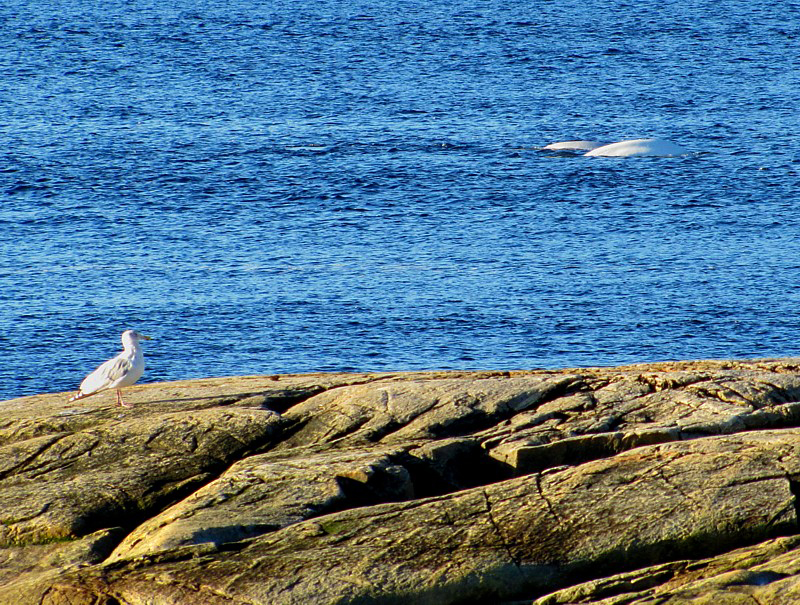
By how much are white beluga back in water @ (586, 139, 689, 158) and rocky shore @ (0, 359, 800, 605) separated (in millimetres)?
42940

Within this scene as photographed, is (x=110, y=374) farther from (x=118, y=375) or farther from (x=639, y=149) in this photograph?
(x=639, y=149)

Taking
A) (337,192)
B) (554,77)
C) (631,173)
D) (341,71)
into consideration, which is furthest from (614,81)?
(337,192)

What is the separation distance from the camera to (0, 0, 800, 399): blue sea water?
35625mm

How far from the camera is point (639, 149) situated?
5856cm

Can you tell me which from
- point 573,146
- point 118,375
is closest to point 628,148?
point 573,146

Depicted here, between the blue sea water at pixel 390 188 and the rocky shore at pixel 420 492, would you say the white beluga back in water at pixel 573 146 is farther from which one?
the rocky shore at pixel 420 492

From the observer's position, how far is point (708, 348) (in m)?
33.8

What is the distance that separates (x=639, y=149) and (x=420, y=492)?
1872 inches

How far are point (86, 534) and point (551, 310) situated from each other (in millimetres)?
25351

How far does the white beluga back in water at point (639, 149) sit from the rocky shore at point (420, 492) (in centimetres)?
4294

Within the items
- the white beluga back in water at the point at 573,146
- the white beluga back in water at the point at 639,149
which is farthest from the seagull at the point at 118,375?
the white beluga back in water at the point at 639,149

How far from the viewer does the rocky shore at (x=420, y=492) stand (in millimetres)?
11461

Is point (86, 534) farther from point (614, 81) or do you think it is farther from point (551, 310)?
point (614, 81)

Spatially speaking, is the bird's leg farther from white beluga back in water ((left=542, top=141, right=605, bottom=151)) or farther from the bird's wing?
white beluga back in water ((left=542, top=141, right=605, bottom=151))
